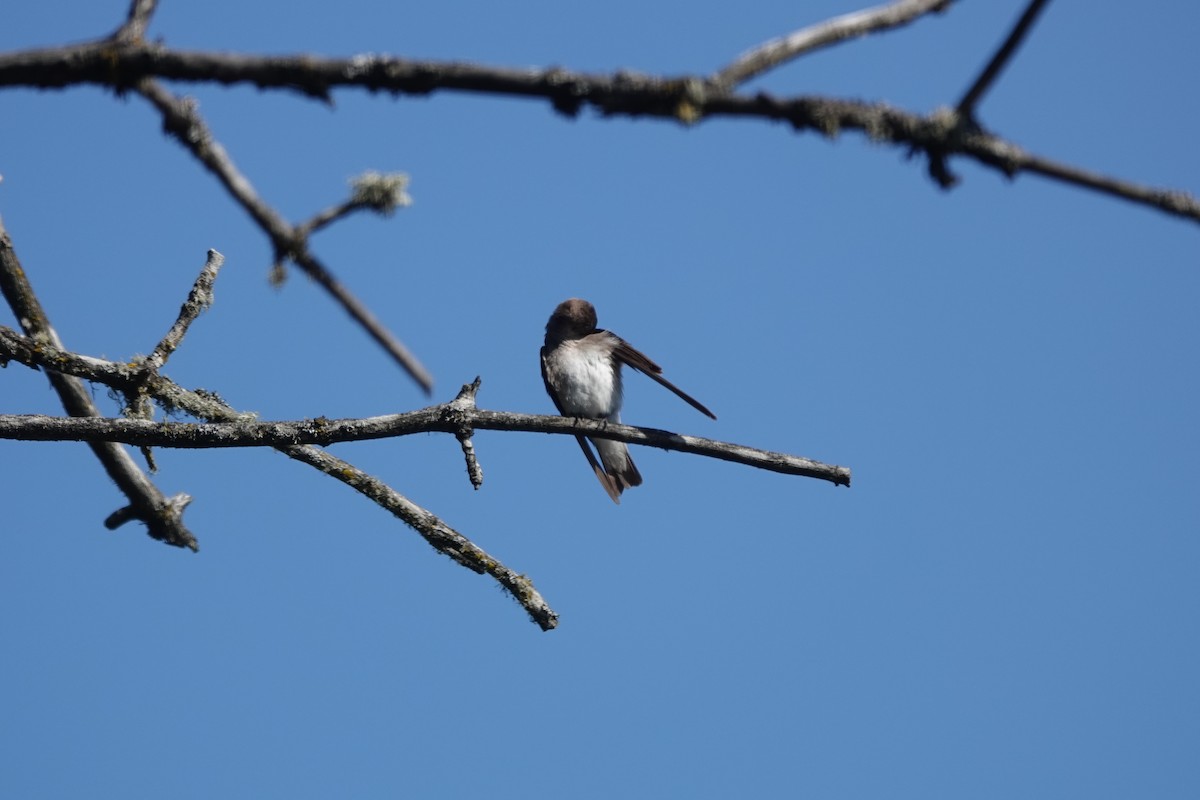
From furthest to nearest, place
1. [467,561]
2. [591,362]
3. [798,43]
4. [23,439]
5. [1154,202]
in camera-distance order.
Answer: [591,362] < [467,561] < [23,439] < [798,43] < [1154,202]

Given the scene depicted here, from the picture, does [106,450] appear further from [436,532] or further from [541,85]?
[541,85]

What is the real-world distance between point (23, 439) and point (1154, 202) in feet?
16.8

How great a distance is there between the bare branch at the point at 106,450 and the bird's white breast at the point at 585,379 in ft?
10.5

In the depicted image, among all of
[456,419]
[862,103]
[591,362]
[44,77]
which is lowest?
[44,77]

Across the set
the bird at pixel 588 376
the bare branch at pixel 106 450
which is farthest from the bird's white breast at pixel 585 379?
the bare branch at pixel 106 450

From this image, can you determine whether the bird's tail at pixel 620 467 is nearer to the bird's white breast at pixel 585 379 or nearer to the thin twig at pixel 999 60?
the bird's white breast at pixel 585 379

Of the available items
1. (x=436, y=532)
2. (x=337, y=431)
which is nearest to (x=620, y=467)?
(x=436, y=532)

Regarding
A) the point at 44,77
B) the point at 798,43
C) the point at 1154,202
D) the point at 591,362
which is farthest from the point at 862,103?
the point at 591,362

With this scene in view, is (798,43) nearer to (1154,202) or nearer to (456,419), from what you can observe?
(1154,202)

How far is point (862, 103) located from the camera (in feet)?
7.80

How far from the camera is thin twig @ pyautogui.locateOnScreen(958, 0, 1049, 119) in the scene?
1954mm

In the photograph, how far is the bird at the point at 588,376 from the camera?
31.0 ft

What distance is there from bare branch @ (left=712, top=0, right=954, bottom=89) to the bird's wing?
4.54 meters

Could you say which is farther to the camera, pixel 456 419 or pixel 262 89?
pixel 456 419
